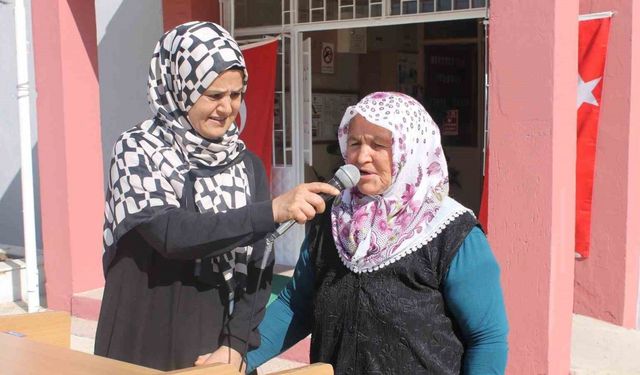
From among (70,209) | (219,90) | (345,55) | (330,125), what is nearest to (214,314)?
(219,90)

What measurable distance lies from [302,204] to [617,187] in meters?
3.89

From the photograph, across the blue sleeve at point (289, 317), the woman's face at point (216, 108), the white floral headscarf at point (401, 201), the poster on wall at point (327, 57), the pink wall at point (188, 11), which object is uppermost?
the pink wall at point (188, 11)

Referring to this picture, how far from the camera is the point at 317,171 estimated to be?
816 centimetres

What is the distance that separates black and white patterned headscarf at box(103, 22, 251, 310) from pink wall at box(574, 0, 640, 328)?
143 inches

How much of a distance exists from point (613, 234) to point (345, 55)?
3858 millimetres

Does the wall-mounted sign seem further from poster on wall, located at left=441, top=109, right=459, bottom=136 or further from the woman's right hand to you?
the woman's right hand

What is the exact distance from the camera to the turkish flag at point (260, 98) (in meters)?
7.09

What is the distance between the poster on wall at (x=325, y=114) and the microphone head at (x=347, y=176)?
5658 millimetres

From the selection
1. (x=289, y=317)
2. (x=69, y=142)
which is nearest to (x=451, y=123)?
(x=69, y=142)

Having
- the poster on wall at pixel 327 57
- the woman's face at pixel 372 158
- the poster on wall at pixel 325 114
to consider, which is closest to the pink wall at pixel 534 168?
the woman's face at pixel 372 158

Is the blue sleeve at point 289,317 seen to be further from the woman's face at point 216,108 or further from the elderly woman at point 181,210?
the woman's face at point 216,108

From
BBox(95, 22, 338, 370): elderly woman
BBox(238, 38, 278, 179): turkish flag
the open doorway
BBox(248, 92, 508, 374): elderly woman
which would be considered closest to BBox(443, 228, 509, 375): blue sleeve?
BBox(248, 92, 508, 374): elderly woman

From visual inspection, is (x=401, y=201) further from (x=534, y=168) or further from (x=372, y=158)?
(x=534, y=168)

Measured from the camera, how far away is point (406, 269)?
2180mm
